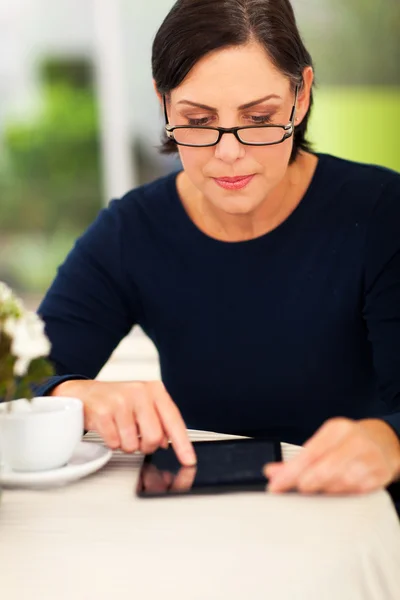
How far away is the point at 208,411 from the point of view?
191 centimetres

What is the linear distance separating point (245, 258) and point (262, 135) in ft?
1.11

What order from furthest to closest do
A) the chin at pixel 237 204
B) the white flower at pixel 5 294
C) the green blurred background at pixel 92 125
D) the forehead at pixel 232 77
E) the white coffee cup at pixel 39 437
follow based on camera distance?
the green blurred background at pixel 92 125
the chin at pixel 237 204
the forehead at pixel 232 77
the white coffee cup at pixel 39 437
the white flower at pixel 5 294

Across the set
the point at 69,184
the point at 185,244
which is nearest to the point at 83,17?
the point at 69,184

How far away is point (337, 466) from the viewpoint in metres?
1.13

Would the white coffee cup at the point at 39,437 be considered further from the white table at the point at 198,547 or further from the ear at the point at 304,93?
the ear at the point at 304,93

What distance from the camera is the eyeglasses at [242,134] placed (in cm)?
157

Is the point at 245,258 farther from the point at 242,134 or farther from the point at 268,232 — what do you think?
the point at 242,134


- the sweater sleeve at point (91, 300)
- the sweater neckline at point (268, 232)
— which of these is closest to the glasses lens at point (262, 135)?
the sweater neckline at point (268, 232)

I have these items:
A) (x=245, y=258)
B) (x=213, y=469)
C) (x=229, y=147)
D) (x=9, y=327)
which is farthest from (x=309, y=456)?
(x=245, y=258)

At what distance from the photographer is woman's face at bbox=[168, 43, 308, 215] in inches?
Answer: 60.8

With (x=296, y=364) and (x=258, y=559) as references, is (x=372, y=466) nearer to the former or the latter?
(x=258, y=559)

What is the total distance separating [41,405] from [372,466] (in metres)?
0.48

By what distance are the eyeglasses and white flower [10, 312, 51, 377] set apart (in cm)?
62

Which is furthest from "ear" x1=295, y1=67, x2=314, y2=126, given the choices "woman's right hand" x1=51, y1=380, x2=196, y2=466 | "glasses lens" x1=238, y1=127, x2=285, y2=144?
"woman's right hand" x1=51, y1=380, x2=196, y2=466
